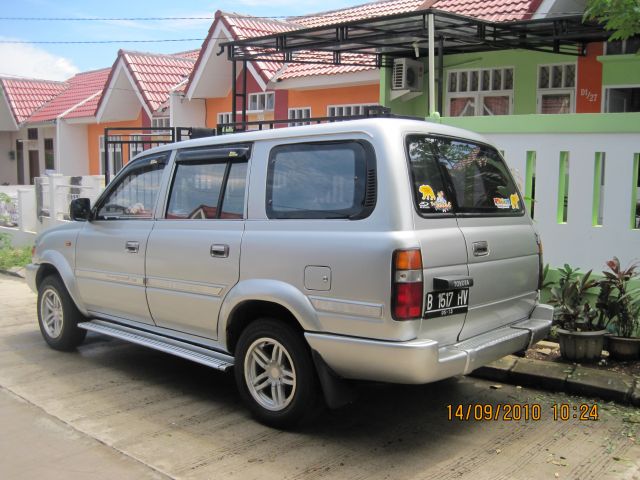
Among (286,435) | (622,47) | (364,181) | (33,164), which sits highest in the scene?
(622,47)

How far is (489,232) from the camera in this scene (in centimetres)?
441

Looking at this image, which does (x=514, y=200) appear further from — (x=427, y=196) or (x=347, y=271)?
(x=347, y=271)

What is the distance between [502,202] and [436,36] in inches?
218

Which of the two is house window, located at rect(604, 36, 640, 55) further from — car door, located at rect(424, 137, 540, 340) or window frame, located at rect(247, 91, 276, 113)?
window frame, located at rect(247, 91, 276, 113)

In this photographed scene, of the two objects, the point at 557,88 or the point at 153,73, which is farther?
the point at 153,73

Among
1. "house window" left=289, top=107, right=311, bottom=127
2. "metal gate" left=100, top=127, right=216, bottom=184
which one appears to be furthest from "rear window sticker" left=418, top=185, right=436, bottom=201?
"house window" left=289, top=107, right=311, bottom=127

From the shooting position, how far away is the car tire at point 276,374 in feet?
14.0

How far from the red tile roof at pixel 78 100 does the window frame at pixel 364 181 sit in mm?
18745

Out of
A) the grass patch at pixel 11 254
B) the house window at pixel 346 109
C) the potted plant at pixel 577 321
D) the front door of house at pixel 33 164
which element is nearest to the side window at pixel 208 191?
the potted plant at pixel 577 321

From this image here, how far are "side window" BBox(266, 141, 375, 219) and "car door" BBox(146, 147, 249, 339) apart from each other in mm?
326

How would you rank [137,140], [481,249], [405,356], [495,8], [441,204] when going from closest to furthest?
[405,356]
[441,204]
[481,249]
[495,8]
[137,140]

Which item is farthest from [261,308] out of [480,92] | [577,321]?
[480,92]

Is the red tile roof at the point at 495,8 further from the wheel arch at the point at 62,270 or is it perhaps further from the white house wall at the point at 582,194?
the wheel arch at the point at 62,270

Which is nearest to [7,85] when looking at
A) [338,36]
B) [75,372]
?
[338,36]
